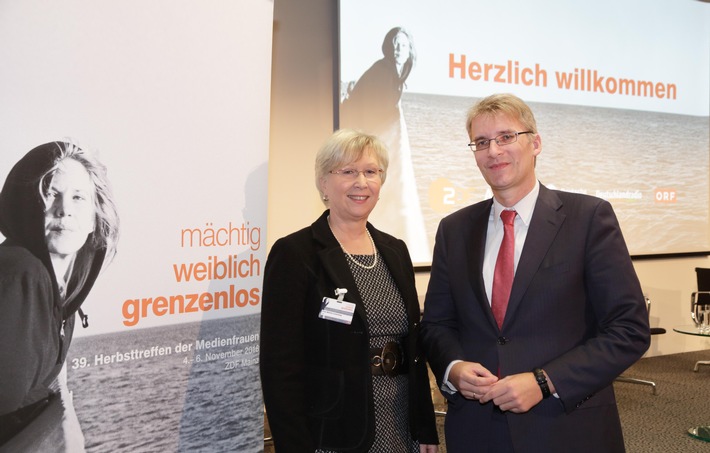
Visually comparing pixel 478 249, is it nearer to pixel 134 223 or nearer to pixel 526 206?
pixel 526 206

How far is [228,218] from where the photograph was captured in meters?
2.45

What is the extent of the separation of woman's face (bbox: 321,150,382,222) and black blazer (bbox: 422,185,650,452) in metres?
0.48

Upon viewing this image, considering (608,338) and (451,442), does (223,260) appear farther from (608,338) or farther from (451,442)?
(608,338)

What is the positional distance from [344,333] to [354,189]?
0.49 m

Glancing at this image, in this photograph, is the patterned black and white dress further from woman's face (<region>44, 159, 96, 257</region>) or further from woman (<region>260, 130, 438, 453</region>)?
woman's face (<region>44, 159, 96, 257</region>)

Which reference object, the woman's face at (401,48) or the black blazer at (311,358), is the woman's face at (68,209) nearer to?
the black blazer at (311,358)

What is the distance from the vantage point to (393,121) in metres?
4.95

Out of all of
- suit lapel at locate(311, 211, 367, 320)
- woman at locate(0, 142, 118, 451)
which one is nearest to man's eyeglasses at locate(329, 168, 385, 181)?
suit lapel at locate(311, 211, 367, 320)

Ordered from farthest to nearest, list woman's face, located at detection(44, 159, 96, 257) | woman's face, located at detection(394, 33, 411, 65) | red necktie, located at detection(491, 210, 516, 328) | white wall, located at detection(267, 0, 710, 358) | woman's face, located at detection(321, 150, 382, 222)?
1. woman's face, located at detection(394, 33, 411, 65)
2. white wall, located at detection(267, 0, 710, 358)
3. woman's face, located at detection(321, 150, 382, 222)
4. woman's face, located at detection(44, 159, 96, 257)
5. red necktie, located at detection(491, 210, 516, 328)

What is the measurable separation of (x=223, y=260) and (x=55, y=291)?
0.67m

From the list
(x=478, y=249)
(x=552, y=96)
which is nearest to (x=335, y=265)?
(x=478, y=249)

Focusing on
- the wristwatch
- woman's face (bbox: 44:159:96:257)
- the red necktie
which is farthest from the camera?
woman's face (bbox: 44:159:96:257)

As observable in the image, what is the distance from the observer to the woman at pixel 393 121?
4.82 m

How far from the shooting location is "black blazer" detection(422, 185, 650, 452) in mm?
1662
